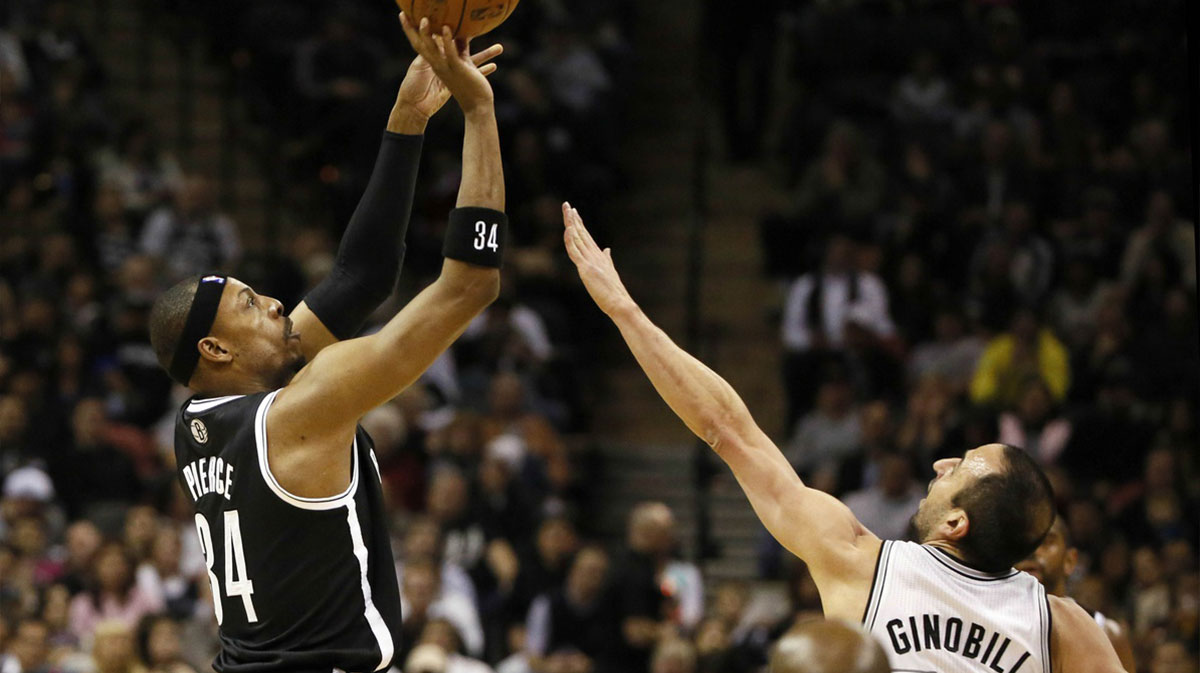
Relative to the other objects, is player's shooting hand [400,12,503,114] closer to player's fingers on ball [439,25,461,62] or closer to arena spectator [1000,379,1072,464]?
player's fingers on ball [439,25,461,62]

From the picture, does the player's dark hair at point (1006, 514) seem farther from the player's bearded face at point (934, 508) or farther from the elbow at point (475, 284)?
the elbow at point (475, 284)

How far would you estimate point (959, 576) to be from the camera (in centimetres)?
395

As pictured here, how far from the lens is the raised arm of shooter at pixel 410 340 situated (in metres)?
3.87

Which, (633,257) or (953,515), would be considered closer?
(953,515)

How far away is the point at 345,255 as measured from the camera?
468 centimetres

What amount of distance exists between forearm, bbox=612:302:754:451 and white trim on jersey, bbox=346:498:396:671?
827 millimetres

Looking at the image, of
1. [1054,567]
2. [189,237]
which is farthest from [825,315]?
[1054,567]

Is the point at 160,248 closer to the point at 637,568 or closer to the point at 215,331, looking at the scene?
the point at 637,568

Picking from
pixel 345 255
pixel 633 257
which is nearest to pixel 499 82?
pixel 633 257

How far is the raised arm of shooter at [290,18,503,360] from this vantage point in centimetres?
460

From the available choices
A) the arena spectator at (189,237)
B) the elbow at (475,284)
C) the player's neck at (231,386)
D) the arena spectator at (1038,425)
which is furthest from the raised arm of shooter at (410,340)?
the arena spectator at (189,237)

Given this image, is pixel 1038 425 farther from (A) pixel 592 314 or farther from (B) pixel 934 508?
(B) pixel 934 508

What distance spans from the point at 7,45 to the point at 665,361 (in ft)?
36.8

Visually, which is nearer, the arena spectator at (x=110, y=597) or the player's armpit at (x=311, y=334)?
the player's armpit at (x=311, y=334)
